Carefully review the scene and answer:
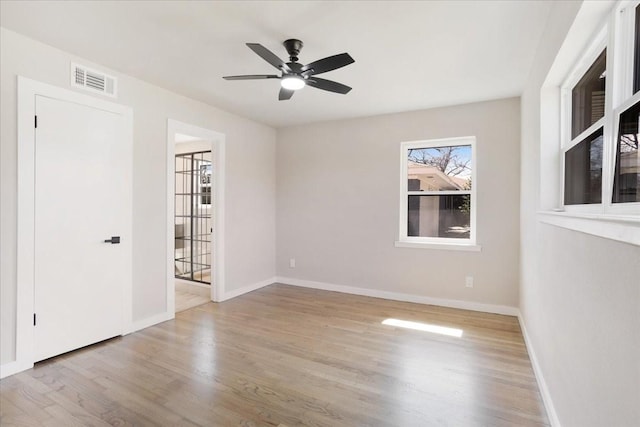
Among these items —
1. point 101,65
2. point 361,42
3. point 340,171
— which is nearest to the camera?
point 361,42

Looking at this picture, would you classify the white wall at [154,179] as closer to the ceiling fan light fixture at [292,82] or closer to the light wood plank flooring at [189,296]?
the light wood plank flooring at [189,296]

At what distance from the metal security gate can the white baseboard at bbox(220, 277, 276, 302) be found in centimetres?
106

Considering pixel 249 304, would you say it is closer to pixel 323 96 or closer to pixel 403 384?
pixel 403 384

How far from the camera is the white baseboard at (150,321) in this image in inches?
134

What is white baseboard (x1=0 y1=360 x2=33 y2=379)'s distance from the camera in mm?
2463

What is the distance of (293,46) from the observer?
256 centimetres

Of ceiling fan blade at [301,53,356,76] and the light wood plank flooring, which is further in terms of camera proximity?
the light wood plank flooring

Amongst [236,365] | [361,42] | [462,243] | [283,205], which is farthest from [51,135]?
[462,243]

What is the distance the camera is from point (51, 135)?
274 cm

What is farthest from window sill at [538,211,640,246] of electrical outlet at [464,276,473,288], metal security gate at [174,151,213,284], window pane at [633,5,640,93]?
metal security gate at [174,151,213,284]

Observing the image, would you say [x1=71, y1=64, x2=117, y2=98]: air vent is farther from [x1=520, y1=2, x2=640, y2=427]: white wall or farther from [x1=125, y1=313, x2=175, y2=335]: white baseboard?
[x1=520, y1=2, x2=640, y2=427]: white wall

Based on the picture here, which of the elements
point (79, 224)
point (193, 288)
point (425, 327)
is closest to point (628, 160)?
point (425, 327)

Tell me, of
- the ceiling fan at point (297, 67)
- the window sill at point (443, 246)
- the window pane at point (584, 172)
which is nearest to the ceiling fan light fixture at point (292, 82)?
the ceiling fan at point (297, 67)

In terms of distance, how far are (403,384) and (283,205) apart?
3675 millimetres
